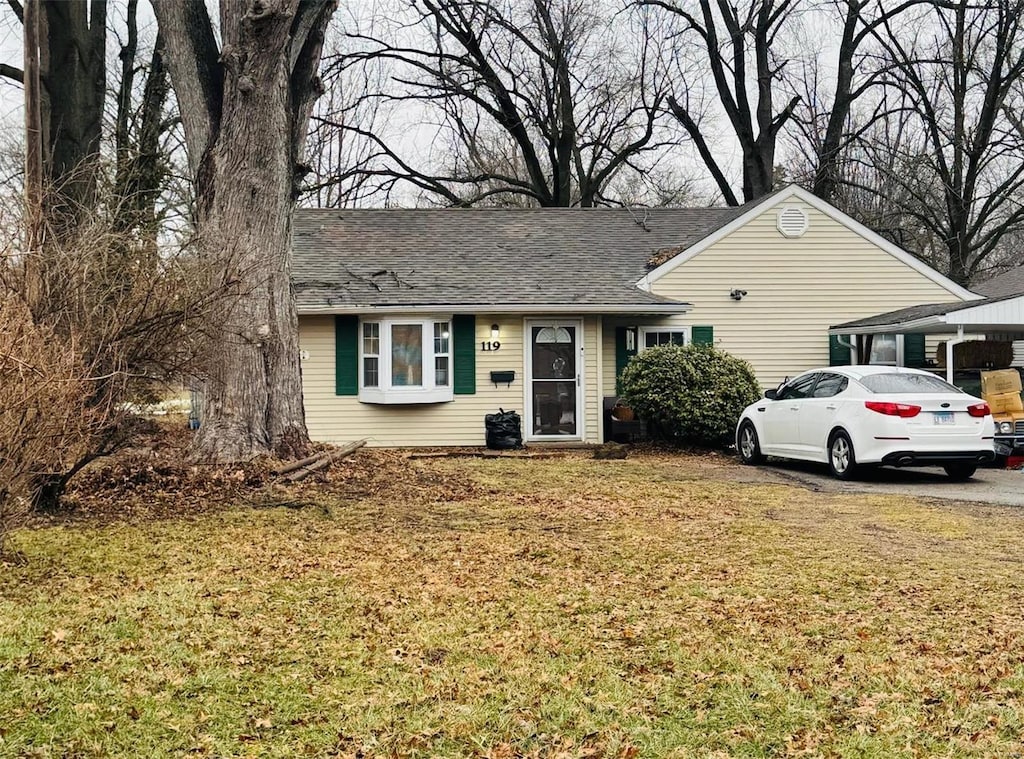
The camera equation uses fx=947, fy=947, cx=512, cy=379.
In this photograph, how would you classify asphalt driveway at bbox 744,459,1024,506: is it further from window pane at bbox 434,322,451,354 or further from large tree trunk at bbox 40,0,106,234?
large tree trunk at bbox 40,0,106,234

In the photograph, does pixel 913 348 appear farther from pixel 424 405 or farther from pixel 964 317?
pixel 424 405

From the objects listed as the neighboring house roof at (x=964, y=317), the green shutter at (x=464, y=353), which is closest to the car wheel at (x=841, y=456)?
the neighboring house roof at (x=964, y=317)

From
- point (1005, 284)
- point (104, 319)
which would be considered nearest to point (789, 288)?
point (1005, 284)

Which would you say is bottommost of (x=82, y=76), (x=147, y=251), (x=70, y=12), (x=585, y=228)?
(x=147, y=251)

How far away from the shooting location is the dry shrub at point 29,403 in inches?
228

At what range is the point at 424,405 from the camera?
54.3 ft

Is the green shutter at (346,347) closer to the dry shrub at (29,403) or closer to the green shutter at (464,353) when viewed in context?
the green shutter at (464,353)

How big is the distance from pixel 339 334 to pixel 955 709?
13498 mm

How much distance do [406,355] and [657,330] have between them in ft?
15.6

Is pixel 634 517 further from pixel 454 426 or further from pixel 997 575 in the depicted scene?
pixel 454 426

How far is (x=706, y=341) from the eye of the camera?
58.4 ft

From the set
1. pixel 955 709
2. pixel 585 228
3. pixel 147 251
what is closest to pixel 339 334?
pixel 585 228

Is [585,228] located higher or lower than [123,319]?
higher

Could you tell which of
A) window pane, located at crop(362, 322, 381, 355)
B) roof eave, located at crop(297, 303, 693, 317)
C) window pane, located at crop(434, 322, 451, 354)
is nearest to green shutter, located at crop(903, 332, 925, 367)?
roof eave, located at crop(297, 303, 693, 317)
